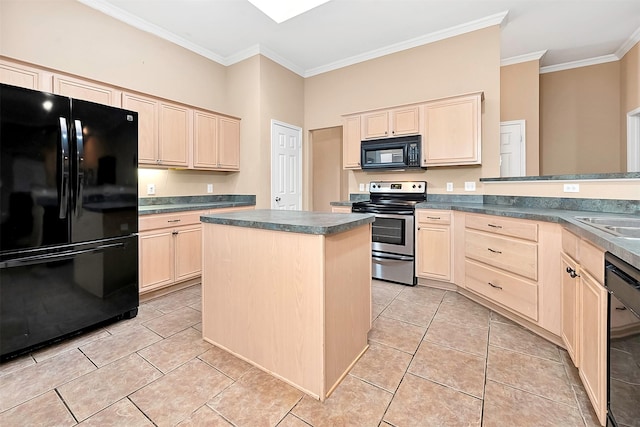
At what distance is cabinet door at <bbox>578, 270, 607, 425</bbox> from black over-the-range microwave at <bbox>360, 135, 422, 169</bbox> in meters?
2.21

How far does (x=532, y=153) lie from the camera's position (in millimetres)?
4312

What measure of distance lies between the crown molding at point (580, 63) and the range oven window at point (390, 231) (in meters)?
3.96

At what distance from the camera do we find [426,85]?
3752 mm

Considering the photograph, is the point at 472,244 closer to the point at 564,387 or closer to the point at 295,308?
the point at 564,387

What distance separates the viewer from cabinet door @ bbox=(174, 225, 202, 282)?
3124 millimetres

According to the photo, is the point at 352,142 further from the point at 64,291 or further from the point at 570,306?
the point at 64,291

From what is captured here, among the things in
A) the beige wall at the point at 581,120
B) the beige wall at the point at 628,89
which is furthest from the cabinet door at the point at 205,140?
the beige wall at the point at 628,89

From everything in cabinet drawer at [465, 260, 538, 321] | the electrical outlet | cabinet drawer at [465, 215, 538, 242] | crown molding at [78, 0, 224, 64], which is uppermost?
crown molding at [78, 0, 224, 64]

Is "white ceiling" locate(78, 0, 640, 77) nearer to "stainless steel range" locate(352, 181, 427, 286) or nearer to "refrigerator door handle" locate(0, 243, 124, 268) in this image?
"stainless steel range" locate(352, 181, 427, 286)

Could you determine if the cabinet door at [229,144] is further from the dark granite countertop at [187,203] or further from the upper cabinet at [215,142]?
the dark granite countertop at [187,203]

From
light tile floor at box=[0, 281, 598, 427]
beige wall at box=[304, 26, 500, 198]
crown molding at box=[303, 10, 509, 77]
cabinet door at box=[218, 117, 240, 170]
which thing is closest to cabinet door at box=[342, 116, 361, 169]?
beige wall at box=[304, 26, 500, 198]

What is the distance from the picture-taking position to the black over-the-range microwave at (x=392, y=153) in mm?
3457

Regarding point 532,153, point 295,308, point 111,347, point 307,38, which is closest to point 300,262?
point 295,308

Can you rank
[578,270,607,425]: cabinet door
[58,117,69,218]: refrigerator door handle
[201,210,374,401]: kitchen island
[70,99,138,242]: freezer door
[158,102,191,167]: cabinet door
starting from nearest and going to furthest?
[578,270,607,425]: cabinet door
[201,210,374,401]: kitchen island
[58,117,69,218]: refrigerator door handle
[70,99,138,242]: freezer door
[158,102,191,167]: cabinet door
